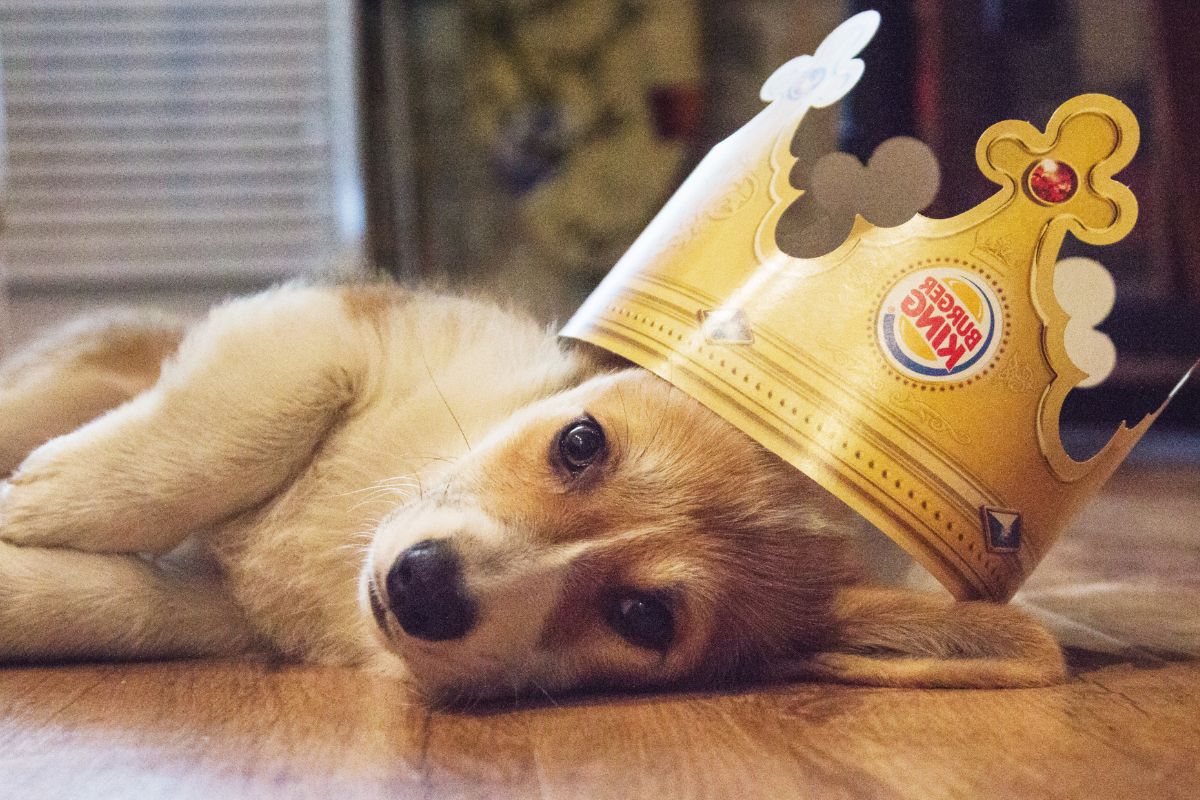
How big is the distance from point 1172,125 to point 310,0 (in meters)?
2.99

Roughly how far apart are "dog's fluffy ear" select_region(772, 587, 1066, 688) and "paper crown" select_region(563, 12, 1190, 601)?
37 millimetres

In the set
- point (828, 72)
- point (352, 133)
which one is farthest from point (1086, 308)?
point (352, 133)

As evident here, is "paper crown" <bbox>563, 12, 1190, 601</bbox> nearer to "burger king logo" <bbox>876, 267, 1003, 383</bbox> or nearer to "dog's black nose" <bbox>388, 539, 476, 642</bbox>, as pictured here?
"burger king logo" <bbox>876, 267, 1003, 383</bbox>

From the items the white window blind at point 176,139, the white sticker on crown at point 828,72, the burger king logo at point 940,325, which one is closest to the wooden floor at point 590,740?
the burger king logo at point 940,325

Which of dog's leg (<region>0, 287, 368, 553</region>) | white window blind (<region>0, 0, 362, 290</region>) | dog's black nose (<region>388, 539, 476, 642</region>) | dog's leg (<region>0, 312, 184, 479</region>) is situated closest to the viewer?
dog's black nose (<region>388, 539, 476, 642</region>)

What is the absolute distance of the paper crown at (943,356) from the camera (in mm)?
1256

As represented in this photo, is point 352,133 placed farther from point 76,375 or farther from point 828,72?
point 828,72

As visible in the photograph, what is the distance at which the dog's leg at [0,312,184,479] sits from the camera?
5.92ft

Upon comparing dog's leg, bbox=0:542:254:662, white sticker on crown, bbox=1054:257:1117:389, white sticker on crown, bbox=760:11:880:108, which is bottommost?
dog's leg, bbox=0:542:254:662

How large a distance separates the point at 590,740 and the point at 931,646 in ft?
1.39

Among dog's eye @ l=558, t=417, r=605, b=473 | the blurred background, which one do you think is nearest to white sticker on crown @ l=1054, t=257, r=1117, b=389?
dog's eye @ l=558, t=417, r=605, b=473

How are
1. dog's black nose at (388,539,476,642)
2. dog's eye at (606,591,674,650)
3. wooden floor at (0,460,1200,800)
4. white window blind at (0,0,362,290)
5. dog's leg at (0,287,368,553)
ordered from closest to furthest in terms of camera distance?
wooden floor at (0,460,1200,800)
dog's black nose at (388,539,476,642)
dog's eye at (606,591,674,650)
dog's leg at (0,287,368,553)
white window blind at (0,0,362,290)

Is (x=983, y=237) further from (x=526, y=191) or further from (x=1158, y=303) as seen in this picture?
(x=526, y=191)

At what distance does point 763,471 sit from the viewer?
1.36 m
